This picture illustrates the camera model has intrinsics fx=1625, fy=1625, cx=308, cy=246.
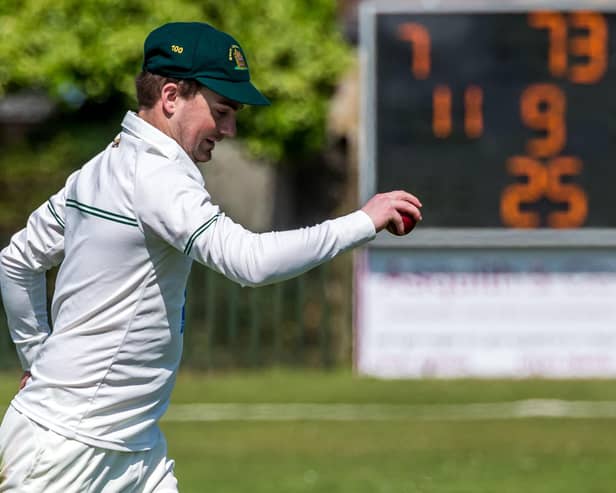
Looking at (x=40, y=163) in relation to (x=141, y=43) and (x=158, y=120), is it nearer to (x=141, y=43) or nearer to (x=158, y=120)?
(x=141, y=43)

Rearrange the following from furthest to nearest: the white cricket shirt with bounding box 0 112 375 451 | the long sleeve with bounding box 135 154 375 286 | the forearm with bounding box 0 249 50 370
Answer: the forearm with bounding box 0 249 50 370 → the white cricket shirt with bounding box 0 112 375 451 → the long sleeve with bounding box 135 154 375 286

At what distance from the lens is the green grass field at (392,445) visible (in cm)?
980

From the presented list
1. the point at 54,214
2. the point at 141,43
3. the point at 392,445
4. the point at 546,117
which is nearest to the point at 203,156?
the point at 54,214

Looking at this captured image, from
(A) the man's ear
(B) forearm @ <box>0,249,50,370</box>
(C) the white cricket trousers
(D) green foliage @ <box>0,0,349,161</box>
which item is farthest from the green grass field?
(A) the man's ear

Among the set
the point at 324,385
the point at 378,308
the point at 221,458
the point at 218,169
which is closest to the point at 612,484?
the point at 221,458

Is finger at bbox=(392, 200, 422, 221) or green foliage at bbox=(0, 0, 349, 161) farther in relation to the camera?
green foliage at bbox=(0, 0, 349, 161)

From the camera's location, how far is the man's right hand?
159 inches

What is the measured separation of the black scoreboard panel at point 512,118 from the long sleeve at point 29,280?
37.8 ft

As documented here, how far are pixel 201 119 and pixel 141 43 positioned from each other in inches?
546

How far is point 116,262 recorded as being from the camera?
4219 millimetres

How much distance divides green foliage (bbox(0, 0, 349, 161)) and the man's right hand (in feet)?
46.1

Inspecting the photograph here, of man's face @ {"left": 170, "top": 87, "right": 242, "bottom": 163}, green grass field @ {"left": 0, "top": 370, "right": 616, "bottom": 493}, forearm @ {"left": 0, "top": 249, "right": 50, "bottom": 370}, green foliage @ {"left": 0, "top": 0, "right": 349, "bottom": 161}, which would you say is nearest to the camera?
man's face @ {"left": 170, "top": 87, "right": 242, "bottom": 163}

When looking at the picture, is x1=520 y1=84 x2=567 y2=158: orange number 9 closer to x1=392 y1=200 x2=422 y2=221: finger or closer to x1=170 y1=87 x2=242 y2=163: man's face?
x1=170 y1=87 x2=242 y2=163: man's face

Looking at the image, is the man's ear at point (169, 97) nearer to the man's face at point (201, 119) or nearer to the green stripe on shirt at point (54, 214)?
the man's face at point (201, 119)
